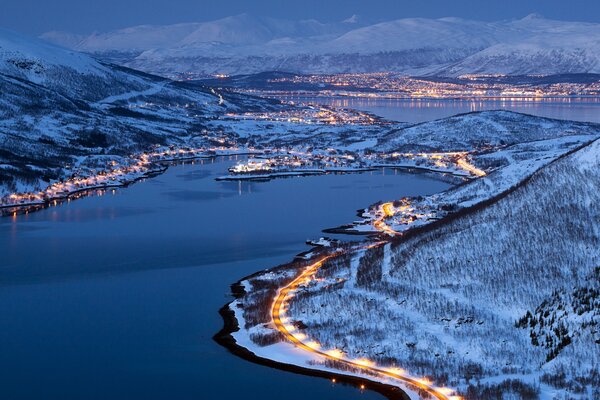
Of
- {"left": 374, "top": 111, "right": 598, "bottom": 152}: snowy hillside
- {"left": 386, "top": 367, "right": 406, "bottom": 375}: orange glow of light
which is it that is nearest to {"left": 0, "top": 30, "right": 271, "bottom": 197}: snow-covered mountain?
{"left": 374, "top": 111, "right": 598, "bottom": 152}: snowy hillside

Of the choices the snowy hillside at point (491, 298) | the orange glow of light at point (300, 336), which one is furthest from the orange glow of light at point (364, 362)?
the orange glow of light at point (300, 336)

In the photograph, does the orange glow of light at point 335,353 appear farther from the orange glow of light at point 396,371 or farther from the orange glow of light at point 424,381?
the orange glow of light at point 424,381

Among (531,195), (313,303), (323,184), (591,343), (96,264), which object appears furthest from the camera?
(323,184)

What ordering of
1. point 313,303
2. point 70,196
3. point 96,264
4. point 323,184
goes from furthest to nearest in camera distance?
1. point 323,184
2. point 70,196
3. point 96,264
4. point 313,303

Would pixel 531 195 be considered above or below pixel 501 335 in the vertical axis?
above

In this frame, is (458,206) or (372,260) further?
(458,206)

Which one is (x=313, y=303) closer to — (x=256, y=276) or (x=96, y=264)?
(x=256, y=276)

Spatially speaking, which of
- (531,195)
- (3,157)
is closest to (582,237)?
(531,195)

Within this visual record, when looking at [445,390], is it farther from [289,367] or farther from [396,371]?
A: [289,367]

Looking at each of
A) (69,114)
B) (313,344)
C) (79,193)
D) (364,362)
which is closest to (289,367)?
(313,344)

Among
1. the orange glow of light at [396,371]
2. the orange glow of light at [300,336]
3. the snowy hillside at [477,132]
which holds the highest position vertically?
the snowy hillside at [477,132]
